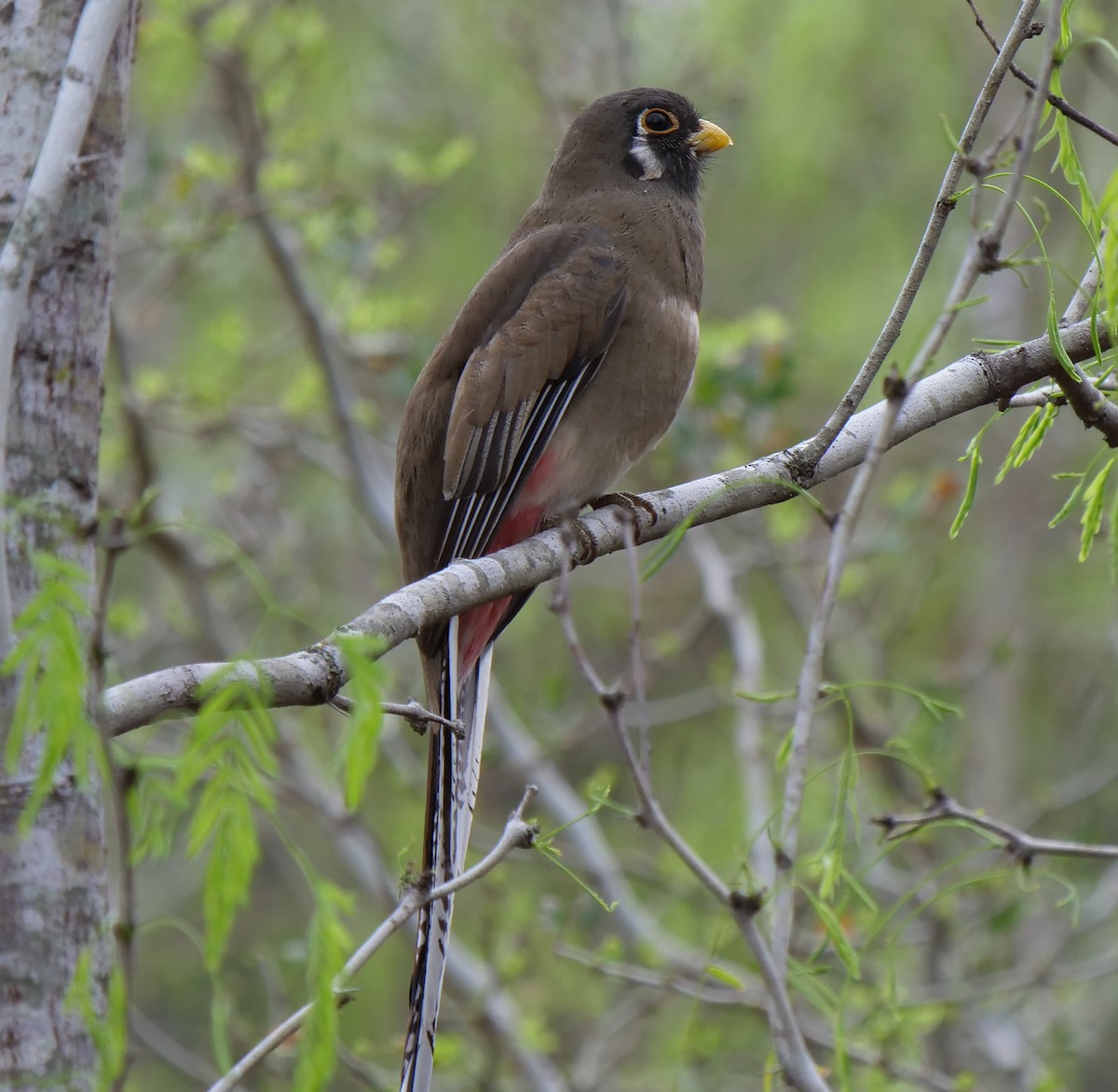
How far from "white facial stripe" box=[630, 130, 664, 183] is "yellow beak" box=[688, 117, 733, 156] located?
0.49 feet

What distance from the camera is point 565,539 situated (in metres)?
2.30

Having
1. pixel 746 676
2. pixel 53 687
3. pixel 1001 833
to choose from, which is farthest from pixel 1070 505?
pixel 746 676

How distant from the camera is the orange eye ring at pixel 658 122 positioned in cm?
427

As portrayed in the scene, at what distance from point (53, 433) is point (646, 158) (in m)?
A: 2.30

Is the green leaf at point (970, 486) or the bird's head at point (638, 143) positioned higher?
the bird's head at point (638, 143)

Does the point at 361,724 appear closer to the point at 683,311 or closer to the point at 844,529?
the point at 844,529

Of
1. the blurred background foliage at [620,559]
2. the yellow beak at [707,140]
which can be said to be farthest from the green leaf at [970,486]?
the yellow beak at [707,140]

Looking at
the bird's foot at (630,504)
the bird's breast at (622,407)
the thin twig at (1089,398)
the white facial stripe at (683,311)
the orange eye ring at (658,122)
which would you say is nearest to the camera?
the thin twig at (1089,398)

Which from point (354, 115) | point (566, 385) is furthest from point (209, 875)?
point (354, 115)

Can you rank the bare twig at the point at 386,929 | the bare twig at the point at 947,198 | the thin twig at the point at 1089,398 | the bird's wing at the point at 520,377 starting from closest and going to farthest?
the bare twig at the point at 386,929, the bare twig at the point at 947,198, the thin twig at the point at 1089,398, the bird's wing at the point at 520,377

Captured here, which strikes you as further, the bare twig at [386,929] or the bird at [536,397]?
the bird at [536,397]

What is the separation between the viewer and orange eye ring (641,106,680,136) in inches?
168

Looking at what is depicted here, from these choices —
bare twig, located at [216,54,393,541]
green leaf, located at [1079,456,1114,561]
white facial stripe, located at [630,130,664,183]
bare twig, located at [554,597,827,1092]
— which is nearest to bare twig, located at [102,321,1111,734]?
green leaf, located at [1079,456,1114,561]

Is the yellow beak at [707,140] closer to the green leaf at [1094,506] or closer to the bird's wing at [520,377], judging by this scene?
the bird's wing at [520,377]
